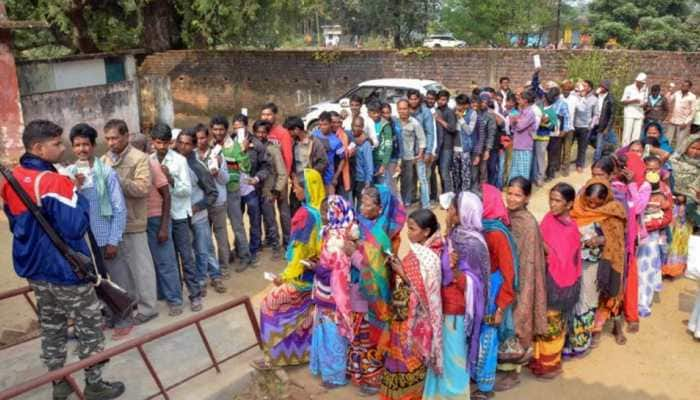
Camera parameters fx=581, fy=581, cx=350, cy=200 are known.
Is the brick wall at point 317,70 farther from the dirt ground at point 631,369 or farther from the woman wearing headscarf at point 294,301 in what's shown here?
the woman wearing headscarf at point 294,301

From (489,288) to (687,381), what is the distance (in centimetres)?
185

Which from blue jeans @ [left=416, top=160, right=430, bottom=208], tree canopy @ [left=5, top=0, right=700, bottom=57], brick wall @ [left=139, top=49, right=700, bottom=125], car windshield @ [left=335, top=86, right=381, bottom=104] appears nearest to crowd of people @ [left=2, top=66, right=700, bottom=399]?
blue jeans @ [left=416, top=160, right=430, bottom=208]

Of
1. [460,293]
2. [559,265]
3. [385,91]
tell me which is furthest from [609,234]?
[385,91]

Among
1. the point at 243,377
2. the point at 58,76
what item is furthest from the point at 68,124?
the point at 243,377

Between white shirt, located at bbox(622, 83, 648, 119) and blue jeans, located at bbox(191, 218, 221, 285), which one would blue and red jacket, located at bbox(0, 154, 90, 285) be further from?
white shirt, located at bbox(622, 83, 648, 119)

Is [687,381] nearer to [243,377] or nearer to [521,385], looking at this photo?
[521,385]

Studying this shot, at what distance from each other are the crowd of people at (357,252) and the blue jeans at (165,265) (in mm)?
12

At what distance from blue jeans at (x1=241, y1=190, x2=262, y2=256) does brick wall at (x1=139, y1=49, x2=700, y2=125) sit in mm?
9773

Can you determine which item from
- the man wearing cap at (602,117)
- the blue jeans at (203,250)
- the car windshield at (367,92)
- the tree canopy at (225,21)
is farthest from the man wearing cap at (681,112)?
the blue jeans at (203,250)

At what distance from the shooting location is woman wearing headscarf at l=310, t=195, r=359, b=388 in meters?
3.91

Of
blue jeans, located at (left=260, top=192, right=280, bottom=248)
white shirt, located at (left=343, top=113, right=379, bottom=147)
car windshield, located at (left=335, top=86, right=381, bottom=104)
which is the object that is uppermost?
car windshield, located at (left=335, top=86, right=381, bottom=104)

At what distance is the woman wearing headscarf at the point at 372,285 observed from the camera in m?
3.68

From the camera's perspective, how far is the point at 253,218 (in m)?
6.43

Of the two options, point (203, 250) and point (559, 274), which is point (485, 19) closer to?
point (203, 250)
